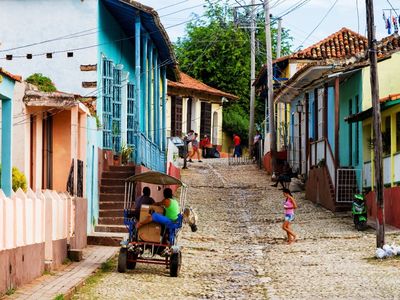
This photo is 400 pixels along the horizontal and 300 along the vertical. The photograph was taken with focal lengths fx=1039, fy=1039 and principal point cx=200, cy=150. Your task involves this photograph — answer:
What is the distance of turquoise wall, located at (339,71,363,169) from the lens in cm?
3005

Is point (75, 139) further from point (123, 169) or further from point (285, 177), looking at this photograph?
point (285, 177)

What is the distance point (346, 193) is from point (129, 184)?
438 inches

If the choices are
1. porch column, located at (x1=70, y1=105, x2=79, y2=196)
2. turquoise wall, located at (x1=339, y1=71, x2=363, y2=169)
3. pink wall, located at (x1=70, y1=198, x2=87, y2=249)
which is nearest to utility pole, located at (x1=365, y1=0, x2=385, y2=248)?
pink wall, located at (x1=70, y1=198, x2=87, y2=249)

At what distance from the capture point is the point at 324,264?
19031mm

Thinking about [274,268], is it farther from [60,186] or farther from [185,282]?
[60,186]

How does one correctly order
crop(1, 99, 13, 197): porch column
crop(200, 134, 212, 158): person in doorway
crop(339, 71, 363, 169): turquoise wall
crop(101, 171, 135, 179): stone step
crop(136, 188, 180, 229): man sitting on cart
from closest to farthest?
Result: crop(136, 188, 180, 229): man sitting on cart → crop(1, 99, 13, 197): porch column → crop(101, 171, 135, 179): stone step → crop(339, 71, 363, 169): turquoise wall → crop(200, 134, 212, 158): person in doorway

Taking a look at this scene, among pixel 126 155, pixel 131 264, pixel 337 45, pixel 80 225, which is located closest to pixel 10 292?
pixel 131 264

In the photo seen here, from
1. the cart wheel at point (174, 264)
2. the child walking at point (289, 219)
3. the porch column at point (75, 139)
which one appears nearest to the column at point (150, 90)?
the child walking at point (289, 219)

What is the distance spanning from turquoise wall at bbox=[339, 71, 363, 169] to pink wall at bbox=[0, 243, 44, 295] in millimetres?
15373

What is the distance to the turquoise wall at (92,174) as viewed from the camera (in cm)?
2312

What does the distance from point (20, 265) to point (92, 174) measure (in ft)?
31.1

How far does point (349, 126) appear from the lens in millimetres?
32406

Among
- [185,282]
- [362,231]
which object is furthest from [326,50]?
[185,282]

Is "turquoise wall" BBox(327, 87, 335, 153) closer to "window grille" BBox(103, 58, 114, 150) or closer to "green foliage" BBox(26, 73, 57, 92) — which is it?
"window grille" BBox(103, 58, 114, 150)
